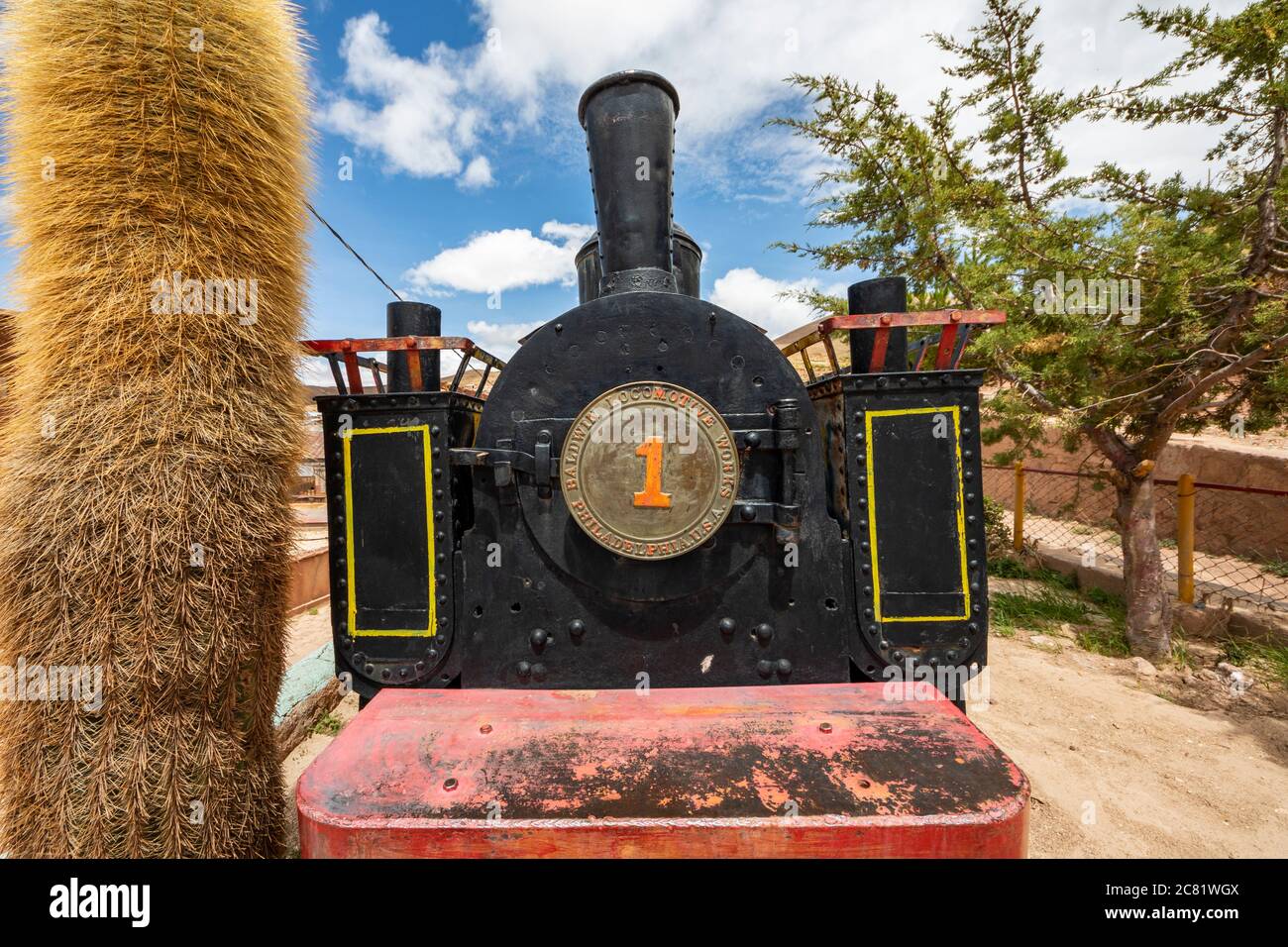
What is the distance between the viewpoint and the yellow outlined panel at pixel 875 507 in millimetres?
2166

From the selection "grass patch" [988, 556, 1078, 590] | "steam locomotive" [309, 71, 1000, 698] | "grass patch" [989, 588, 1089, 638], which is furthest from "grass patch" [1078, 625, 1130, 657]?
"steam locomotive" [309, 71, 1000, 698]

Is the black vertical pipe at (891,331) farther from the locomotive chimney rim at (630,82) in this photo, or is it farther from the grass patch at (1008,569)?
the grass patch at (1008,569)

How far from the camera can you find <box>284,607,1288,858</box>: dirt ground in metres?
3.18

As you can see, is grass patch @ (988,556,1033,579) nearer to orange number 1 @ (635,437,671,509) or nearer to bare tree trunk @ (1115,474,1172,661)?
bare tree trunk @ (1115,474,1172,661)

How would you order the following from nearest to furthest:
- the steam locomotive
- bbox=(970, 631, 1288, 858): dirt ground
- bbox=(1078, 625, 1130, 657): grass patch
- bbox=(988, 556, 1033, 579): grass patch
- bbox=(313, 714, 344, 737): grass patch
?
1. the steam locomotive
2. bbox=(970, 631, 1288, 858): dirt ground
3. bbox=(313, 714, 344, 737): grass patch
4. bbox=(1078, 625, 1130, 657): grass patch
5. bbox=(988, 556, 1033, 579): grass patch

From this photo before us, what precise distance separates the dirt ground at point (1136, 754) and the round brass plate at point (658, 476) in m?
2.96

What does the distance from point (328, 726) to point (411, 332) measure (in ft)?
11.5

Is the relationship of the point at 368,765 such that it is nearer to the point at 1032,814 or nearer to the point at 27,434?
the point at 27,434

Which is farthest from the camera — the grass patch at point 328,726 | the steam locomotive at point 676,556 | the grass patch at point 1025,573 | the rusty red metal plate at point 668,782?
the grass patch at point 1025,573

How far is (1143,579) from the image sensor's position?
5574 millimetres

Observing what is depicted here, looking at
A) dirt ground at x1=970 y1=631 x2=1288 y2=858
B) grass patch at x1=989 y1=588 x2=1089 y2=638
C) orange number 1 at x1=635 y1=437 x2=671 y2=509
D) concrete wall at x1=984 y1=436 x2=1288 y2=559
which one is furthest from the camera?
concrete wall at x1=984 y1=436 x2=1288 y2=559

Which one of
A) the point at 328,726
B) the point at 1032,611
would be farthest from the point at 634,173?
the point at 1032,611

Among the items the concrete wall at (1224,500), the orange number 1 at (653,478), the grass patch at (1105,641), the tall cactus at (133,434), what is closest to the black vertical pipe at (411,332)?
the tall cactus at (133,434)

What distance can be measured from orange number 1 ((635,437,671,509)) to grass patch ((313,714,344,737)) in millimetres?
3819
